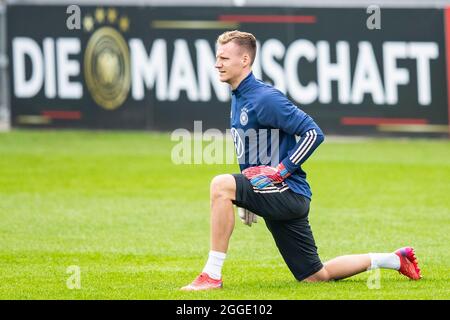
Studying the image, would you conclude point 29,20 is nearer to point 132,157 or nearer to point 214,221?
point 132,157

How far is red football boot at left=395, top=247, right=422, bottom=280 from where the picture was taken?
8914 mm

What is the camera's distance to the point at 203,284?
8352 mm

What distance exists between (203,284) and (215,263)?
0.18 metres

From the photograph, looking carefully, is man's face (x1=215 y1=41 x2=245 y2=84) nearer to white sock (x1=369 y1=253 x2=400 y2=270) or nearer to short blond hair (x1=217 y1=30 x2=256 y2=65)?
short blond hair (x1=217 y1=30 x2=256 y2=65)

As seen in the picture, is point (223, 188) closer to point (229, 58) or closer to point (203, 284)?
point (203, 284)

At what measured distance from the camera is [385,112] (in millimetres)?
20250

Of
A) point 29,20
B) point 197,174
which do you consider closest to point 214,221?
point 197,174

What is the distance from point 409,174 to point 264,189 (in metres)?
8.38

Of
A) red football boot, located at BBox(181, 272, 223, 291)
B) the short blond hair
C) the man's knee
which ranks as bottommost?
red football boot, located at BBox(181, 272, 223, 291)

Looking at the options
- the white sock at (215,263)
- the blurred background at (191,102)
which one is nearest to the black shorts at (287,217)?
the white sock at (215,263)

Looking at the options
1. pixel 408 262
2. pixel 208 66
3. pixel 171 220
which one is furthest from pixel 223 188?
Answer: pixel 208 66

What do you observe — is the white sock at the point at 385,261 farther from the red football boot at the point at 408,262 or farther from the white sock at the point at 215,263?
the white sock at the point at 215,263

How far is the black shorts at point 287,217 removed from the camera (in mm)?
8280

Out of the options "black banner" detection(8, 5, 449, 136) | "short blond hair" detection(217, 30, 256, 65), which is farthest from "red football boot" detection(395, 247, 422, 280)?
"black banner" detection(8, 5, 449, 136)
